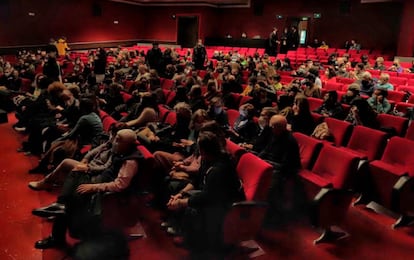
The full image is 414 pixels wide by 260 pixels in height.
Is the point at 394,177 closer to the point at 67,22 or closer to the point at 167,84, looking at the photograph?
the point at 167,84

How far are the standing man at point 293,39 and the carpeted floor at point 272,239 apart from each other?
14.8m

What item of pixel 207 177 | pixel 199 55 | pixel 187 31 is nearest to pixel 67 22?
pixel 187 31

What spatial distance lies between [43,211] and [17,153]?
8.13 feet

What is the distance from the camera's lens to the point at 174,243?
2.86 m

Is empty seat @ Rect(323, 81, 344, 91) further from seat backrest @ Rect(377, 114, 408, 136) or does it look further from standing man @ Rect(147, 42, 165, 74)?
standing man @ Rect(147, 42, 165, 74)

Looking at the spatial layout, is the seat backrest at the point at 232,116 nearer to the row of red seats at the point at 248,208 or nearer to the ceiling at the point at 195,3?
the row of red seats at the point at 248,208

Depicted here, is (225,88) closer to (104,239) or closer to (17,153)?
(17,153)

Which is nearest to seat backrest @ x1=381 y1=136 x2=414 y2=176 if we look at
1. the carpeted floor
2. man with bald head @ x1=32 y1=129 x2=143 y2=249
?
the carpeted floor

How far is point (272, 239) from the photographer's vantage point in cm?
297

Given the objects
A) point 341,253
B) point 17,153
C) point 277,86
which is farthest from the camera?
point 277,86

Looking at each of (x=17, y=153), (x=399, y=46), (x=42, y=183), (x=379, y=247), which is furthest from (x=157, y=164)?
(x=399, y=46)

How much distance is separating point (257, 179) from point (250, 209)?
229mm

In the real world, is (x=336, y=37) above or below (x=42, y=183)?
above

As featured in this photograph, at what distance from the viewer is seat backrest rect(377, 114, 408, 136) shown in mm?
4328
